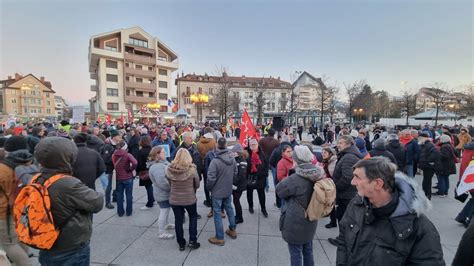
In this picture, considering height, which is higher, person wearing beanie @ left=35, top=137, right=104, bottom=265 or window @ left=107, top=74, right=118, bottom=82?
window @ left=107, top=74, right=118, bottom=82

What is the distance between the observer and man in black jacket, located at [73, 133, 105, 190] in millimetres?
4421

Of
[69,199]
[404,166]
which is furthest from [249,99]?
[69,199]

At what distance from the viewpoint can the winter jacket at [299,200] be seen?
291 cm

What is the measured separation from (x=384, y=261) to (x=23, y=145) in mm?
4928

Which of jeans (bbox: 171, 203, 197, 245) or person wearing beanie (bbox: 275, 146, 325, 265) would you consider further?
jeans (bbox: 171, 203, 197, 245)

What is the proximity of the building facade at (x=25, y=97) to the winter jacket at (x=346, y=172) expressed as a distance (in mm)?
85966

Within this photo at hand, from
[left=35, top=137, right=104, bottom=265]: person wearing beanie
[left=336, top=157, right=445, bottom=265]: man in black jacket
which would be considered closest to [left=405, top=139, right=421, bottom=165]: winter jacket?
[left=336, top=157, right=445, bottom=265]: man in black jacket

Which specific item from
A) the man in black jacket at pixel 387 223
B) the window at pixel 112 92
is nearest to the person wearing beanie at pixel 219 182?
the man in black jacket at pixel 387 223

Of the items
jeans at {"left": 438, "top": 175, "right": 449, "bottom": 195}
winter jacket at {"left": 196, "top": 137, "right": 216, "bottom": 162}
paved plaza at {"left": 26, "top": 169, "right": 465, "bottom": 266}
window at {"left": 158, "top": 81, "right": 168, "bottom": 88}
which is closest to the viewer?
paved plaza at {"left": 26, "top": 169, "right": 465, "bottom": 266}

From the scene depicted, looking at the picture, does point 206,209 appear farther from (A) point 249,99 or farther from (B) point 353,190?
(A) point 249,99

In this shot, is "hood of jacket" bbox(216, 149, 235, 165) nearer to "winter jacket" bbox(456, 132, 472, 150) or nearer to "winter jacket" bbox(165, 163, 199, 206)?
"winter jacket" bbox(165, 163, 199, 206)

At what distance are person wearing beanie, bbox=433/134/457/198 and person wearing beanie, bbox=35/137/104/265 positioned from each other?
8.45 metres

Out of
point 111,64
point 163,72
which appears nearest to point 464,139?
point 111,64

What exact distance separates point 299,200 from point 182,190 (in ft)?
6.87
